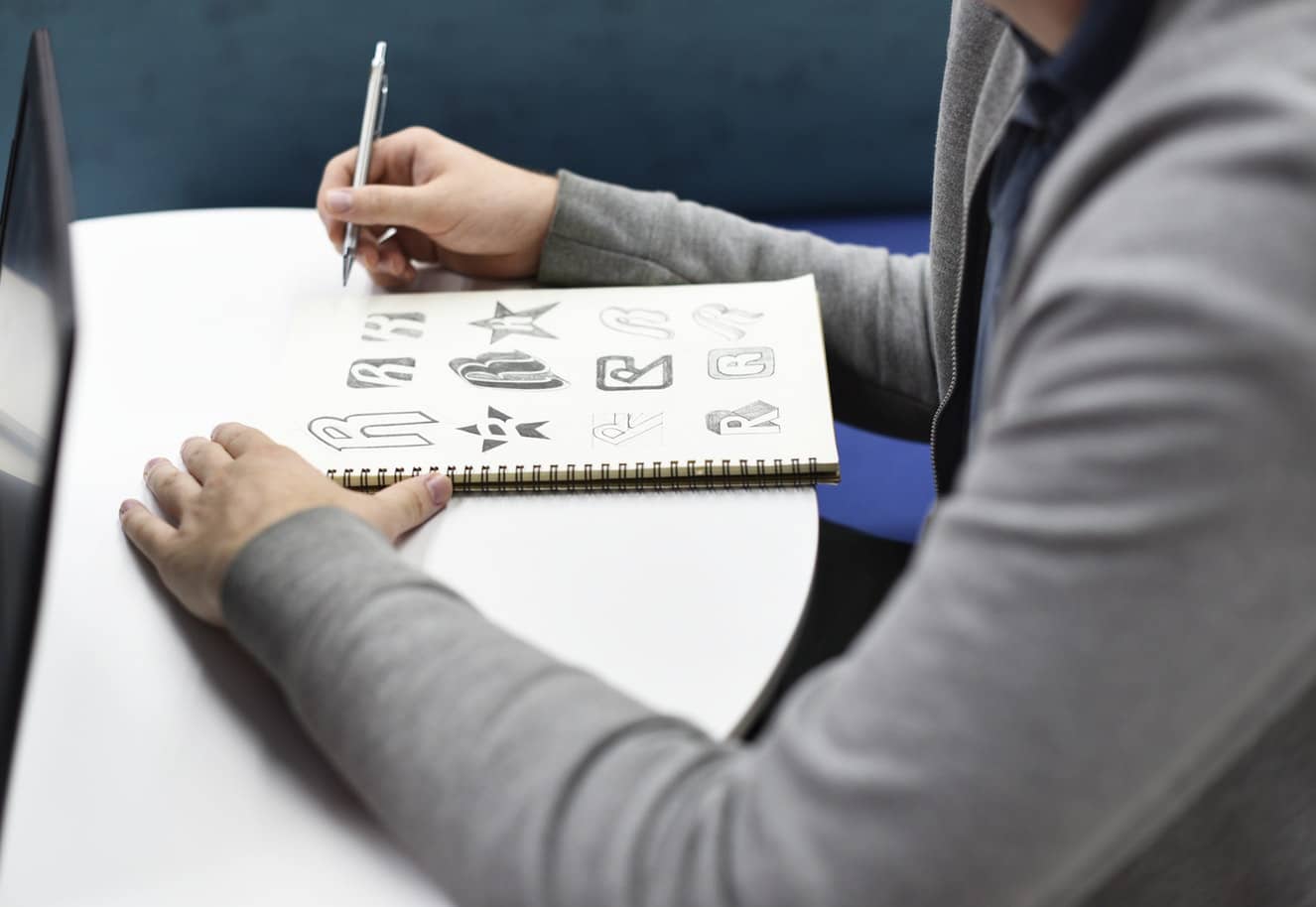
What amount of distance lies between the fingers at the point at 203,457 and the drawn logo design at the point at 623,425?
0.64 ft

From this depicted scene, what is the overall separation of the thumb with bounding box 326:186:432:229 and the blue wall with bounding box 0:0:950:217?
0.60 m

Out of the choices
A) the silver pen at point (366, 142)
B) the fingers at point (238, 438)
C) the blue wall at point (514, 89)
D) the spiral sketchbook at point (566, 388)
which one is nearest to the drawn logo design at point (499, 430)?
the spiral sketchbook at point (566, 388)

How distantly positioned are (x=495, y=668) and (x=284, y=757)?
0.39 ft

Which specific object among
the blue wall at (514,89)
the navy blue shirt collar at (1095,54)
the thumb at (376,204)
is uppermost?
the navy blue shirt collar at (1095,54)

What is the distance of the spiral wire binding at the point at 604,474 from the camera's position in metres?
0.65

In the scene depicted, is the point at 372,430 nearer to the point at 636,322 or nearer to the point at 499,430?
the point at 499,430

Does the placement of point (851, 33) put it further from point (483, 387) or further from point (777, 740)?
point (777, 740)

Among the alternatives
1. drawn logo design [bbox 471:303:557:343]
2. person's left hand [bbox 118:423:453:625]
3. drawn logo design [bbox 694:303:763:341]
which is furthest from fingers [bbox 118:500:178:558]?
drawn logo design [bbox 694:303:763:341]

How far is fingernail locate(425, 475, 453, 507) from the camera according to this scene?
640 millimetres

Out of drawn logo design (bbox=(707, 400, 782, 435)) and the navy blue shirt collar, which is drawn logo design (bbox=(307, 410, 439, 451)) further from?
the navy blue shirt collar

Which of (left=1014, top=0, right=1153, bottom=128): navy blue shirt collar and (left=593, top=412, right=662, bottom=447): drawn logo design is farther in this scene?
(left=593, top=412, right=662, bottom=447): drawn logo design

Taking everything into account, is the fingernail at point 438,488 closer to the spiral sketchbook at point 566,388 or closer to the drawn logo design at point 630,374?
the spiral sketchbook at point 566,388

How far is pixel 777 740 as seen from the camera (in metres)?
0.40

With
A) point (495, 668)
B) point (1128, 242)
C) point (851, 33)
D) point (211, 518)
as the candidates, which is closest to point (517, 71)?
point (851, 33)
